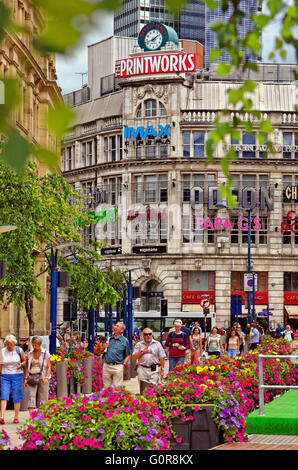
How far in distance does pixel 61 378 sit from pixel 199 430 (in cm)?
1080

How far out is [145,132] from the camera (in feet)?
279

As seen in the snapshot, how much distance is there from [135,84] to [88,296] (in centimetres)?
5220

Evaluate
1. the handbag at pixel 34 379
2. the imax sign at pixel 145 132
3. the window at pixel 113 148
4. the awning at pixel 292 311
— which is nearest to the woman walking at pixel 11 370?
the handbag at pixel 34 379

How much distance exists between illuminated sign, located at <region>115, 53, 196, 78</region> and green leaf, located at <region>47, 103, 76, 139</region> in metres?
81.8

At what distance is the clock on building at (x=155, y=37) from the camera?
8650cm

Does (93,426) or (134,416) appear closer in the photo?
(93,426)

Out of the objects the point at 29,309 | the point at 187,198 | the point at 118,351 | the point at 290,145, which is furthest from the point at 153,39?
the point at 118,351

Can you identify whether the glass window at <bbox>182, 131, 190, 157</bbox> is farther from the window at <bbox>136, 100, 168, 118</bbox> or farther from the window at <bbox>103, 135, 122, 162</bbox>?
the window at <bbox>103, 135, 122, 162</bbox>

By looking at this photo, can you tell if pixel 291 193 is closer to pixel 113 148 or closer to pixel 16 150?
pixel 113 148

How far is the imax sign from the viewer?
277 feet

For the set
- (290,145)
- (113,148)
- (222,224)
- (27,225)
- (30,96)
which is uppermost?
(113,148)

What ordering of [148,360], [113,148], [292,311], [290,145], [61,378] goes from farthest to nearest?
[113,148], [290,145], [292,311], [61,378], [148,360]
